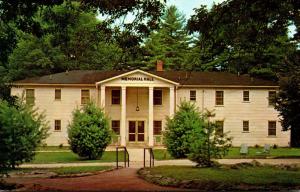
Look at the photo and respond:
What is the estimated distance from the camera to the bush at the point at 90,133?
35125 millimetres

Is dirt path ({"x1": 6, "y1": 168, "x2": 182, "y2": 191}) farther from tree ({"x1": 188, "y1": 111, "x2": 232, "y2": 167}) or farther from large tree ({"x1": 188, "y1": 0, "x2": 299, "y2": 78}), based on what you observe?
large tree ({"x1": 188, "y1": 0, "x2": 299, "y2": 78})

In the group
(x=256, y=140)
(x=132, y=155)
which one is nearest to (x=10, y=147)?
(x=132, y=155)

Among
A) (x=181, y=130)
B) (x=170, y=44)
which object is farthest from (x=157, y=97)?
(x=170, y=44)

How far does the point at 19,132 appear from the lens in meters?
26.4

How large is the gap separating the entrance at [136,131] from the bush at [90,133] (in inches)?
656

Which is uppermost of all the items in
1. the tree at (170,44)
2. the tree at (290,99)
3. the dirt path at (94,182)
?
the tree at (170,44)

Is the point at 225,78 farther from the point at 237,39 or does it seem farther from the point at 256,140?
the point at 237,39

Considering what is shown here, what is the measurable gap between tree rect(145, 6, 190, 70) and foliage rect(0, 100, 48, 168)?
42029mm

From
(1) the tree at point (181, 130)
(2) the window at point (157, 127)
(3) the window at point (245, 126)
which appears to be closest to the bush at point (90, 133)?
(1) the tree at point (181, 130)

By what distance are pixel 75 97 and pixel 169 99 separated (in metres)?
9.14

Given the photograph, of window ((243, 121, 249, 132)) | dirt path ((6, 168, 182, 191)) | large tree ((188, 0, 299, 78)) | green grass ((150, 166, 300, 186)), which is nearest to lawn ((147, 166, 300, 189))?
green grass ((150, 166, 300, 186))

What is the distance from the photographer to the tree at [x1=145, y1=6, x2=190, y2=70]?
72125 millimetres

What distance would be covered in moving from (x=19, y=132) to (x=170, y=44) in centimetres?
5287

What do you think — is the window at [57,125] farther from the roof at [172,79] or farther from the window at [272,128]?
the window at [272,128]
